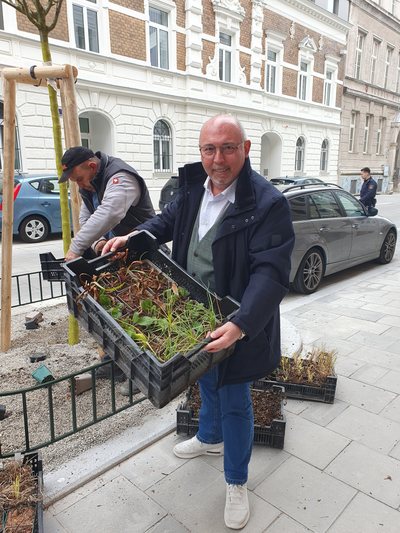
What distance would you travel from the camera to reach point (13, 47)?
1197cm

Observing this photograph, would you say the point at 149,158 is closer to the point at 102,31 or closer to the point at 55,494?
the point at 102,31

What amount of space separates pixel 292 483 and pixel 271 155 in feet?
75.0

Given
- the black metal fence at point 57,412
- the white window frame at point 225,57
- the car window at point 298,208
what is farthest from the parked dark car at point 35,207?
the white window frame at point 225,57

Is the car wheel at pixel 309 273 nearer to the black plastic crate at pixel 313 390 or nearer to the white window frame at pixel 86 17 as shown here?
the black plastic crate at pixel 313 390

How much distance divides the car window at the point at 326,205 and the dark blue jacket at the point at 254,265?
4.37 metres

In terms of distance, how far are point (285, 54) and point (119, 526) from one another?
24.0 m

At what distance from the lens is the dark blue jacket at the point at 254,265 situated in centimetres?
172

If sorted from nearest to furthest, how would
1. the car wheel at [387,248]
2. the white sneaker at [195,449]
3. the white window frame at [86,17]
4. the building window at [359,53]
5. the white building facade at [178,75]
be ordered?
the white sneaker at [195,449] < the car wheel at [387,248] < the white building facade at [178,75] < the white window frame at [86,17] < the building window at [359,53]

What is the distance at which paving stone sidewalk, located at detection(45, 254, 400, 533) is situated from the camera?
206 centimetres

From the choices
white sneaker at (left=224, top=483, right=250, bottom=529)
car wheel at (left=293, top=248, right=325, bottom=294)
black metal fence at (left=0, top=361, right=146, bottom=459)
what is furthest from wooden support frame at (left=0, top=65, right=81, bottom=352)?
car wheel at (left=293, top=248, right=325, bottom=294)

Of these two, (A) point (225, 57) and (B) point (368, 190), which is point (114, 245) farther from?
(A) point (225, 57)

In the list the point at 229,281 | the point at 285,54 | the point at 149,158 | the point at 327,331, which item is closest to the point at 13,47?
the point at 149,158

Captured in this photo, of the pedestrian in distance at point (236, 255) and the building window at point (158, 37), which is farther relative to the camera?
the building window at point (158, 37)

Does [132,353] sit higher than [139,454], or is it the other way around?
[132,353]
